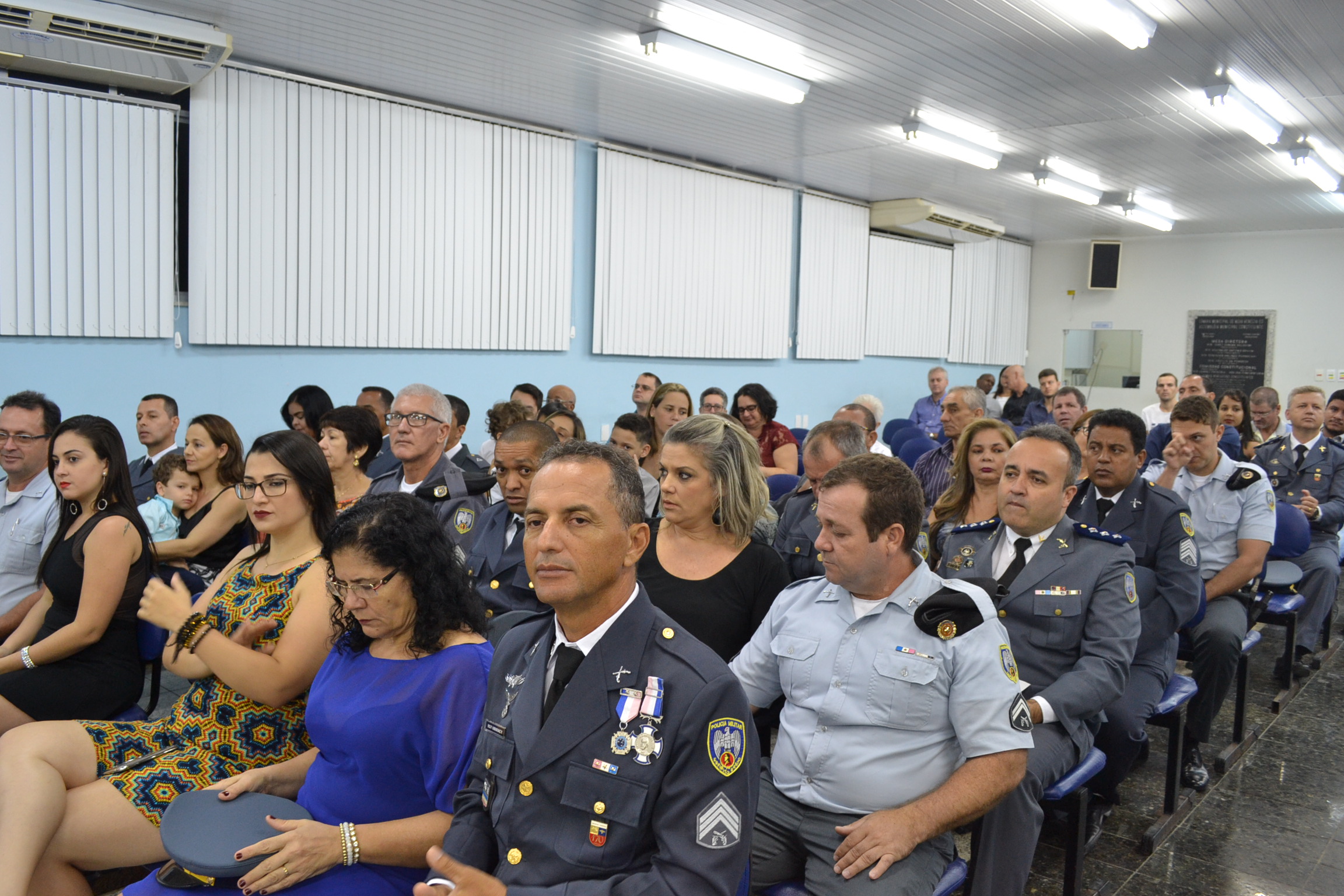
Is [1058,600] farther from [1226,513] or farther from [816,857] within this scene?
[1226,513]

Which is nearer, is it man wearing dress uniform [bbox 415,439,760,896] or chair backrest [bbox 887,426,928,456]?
man wearing dress uniform [bbox 415,439,760,896]

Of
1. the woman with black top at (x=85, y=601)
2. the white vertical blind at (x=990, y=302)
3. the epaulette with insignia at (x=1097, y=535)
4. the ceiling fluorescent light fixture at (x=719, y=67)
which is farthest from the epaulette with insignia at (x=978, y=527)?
the white vertical blind at (x=990, y=302)

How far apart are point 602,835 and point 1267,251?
1372cm

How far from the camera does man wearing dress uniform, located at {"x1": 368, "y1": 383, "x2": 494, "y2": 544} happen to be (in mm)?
3836

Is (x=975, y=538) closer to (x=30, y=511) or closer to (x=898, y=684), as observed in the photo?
(x=898, y=684)

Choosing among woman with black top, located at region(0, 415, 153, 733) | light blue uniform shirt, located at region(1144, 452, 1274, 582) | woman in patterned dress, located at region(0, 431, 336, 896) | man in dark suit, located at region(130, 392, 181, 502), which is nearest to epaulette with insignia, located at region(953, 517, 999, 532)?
light blue uniform shirt, located at region(1144, 452, 1274, 582)

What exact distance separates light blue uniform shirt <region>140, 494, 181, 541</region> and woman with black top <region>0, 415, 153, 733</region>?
0.94m

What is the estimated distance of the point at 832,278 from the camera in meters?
10.6

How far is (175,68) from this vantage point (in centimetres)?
531

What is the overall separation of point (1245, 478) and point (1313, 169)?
6.00 m

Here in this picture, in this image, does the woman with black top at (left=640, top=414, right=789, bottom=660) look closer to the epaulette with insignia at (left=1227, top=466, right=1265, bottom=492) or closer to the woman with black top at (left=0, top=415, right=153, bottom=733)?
the woman with black top at (left=0, top=415, right=153, bottom=733)

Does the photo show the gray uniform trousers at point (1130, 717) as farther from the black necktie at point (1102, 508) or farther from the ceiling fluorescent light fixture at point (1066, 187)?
the ceiling fluorescent light fixture at point (1066, 187)

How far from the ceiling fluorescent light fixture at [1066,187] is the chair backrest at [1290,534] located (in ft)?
17.0

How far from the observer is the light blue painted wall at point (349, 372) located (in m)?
5.54
